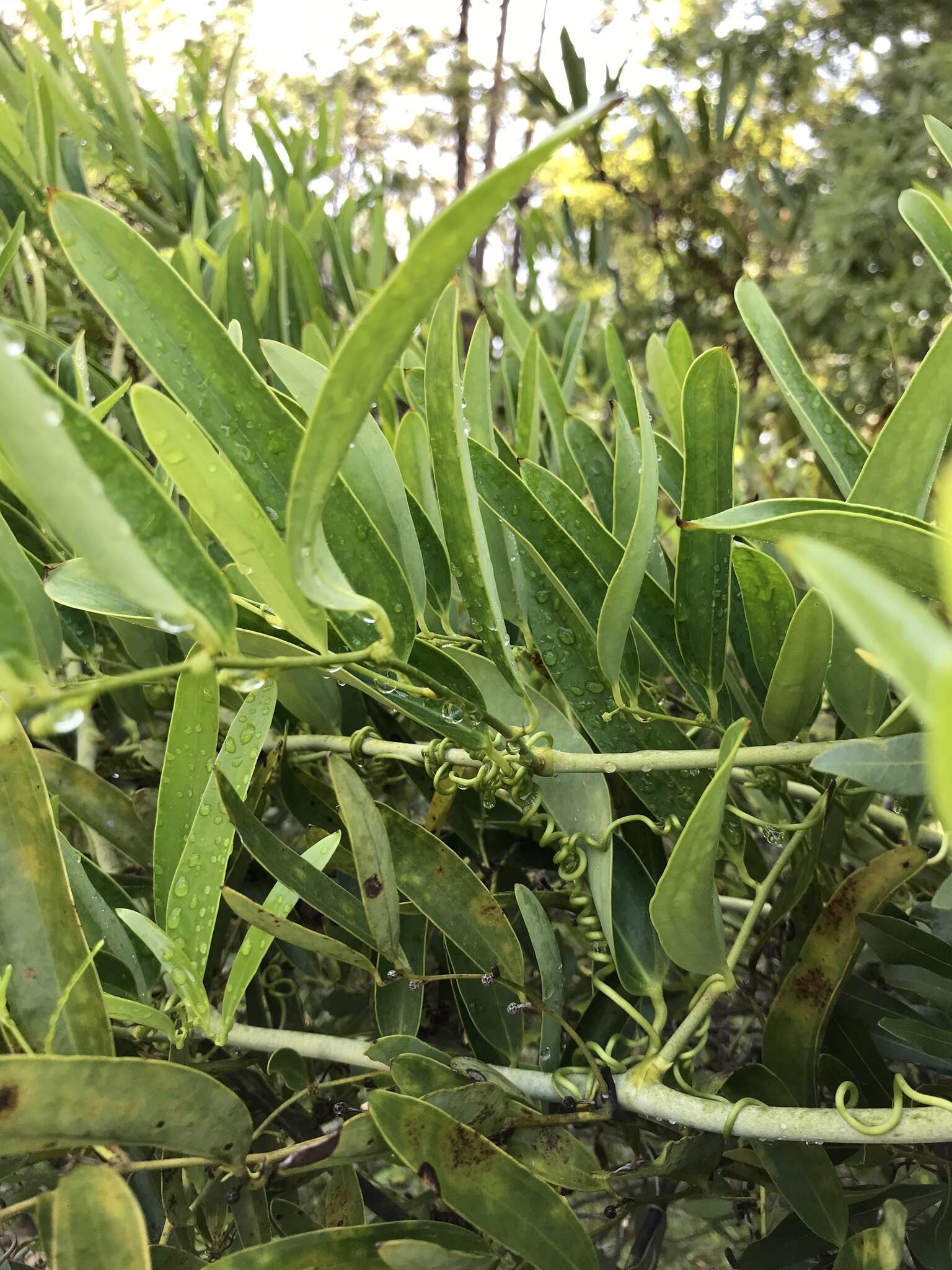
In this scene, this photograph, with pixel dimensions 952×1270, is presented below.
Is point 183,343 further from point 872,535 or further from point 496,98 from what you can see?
point 496,98

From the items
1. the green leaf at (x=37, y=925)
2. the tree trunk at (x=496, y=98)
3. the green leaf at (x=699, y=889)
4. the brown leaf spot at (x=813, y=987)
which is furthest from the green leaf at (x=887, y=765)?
the tree trunk at (x=496, y=98)

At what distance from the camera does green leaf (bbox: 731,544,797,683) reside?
1.02 feet

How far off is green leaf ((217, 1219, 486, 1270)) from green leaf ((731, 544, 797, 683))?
0.23m

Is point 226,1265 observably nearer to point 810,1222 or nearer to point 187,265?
point 810,1222

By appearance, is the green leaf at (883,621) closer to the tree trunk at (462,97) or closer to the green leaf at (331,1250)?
the green leaf at (331,1250)

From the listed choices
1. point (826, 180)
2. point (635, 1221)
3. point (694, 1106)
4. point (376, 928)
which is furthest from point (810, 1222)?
point (826, 180)

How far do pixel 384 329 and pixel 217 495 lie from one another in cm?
7

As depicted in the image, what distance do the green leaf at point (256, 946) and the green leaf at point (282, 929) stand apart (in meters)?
0.02

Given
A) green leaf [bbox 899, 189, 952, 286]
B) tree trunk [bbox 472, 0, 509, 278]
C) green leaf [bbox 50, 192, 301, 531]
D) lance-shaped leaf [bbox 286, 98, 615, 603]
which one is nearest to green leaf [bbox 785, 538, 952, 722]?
lance-shaped leaf [bbox 286, 98, 615, 603]

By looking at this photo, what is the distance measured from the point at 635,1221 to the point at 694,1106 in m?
0.42

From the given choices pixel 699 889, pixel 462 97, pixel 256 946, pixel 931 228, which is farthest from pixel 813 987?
pixel 462 97

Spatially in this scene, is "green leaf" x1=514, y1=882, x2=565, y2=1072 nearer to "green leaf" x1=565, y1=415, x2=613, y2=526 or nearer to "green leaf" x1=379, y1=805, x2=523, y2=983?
"green leaf" x1=379, y1=805, x2=523, y2=983

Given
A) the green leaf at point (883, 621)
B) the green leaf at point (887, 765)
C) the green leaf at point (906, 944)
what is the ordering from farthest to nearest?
the green leaf at point (906, 944) → the green leaf at point (887, 765) → the green leaf at point (883, 621)

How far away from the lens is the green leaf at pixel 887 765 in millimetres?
217
